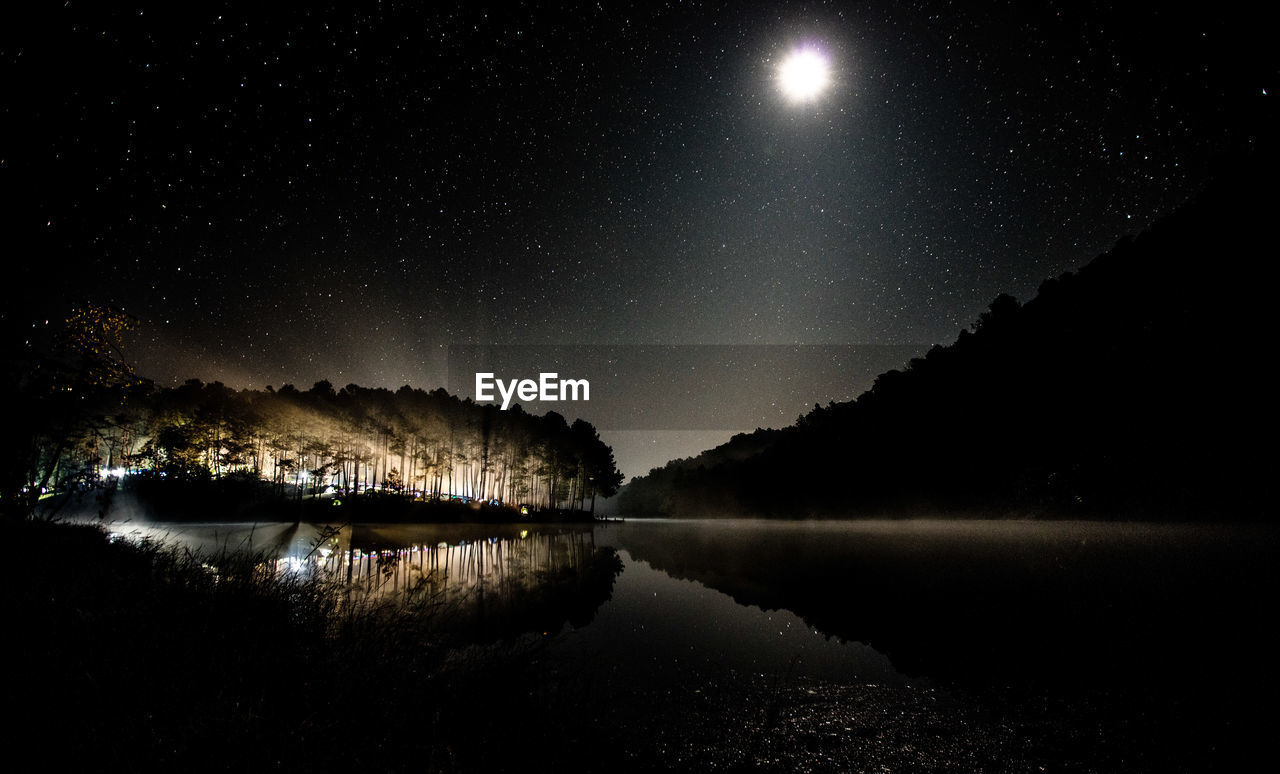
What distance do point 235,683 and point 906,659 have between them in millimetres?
10468

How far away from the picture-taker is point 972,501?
71312 mm

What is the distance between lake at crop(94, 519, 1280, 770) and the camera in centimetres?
620

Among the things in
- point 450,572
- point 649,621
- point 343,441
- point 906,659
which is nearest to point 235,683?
point 649,621

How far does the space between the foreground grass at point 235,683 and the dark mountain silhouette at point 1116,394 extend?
6374 centimetres

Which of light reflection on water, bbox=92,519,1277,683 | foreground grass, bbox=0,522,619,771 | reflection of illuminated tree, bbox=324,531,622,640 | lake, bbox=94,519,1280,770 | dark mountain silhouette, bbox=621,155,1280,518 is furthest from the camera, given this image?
dark mountain silhouette, bbox=621,155,1280,518

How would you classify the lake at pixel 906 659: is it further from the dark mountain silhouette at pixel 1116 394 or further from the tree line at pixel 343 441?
the dark mountain silhouette at pixel 1116 394

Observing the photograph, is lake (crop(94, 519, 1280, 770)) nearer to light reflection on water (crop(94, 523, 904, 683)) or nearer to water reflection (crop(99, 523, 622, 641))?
light reflection on water (crop(94, 523, 904, 683))

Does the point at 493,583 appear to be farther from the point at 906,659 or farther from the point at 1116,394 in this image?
the point at 1116,394

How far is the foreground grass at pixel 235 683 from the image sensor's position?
378cm

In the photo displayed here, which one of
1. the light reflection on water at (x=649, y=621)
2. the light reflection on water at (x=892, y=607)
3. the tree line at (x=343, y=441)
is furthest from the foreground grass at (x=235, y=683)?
the tree line at (x=343, y=441)

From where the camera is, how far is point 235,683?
4883 millimetres

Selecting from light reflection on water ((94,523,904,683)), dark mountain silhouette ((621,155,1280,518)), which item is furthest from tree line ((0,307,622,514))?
dark mountain silhouette ((621,155,1280,518))

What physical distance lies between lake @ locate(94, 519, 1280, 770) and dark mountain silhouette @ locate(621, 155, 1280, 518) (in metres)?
38.0

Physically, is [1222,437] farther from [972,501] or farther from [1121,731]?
[1121,731]
